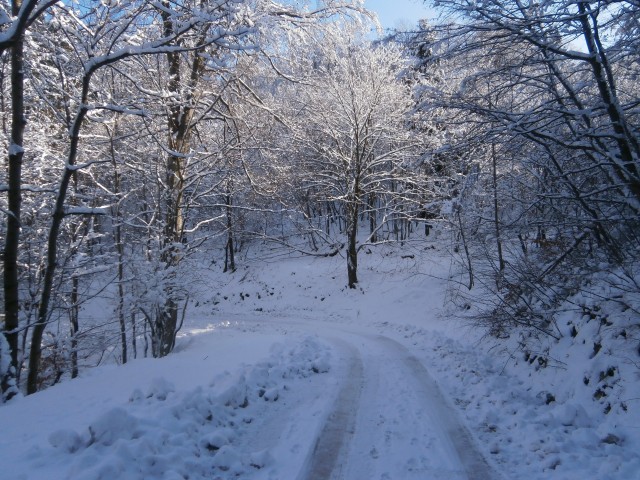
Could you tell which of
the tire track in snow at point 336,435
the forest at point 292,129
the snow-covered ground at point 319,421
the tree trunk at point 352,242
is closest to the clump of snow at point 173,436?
the snow-covered ground at point 319,421

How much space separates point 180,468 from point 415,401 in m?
3.28

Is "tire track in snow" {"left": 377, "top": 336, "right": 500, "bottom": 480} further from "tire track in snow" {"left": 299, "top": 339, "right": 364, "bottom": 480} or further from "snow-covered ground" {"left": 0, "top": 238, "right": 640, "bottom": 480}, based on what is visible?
"tire track in snow" {"left": 299, "top": 339, "right": 364, "bottom": 480}

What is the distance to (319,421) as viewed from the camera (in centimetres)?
493

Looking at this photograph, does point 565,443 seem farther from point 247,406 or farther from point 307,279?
point 307,279

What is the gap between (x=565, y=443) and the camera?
4211 millimetres

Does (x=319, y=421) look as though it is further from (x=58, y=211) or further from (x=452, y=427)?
(x=58, y=211)

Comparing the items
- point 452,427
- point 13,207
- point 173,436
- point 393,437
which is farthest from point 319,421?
point 13,207

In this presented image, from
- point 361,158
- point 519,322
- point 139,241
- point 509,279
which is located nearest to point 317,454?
point 519,322

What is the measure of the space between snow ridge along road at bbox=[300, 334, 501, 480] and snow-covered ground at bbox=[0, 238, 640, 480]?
0.06 ft

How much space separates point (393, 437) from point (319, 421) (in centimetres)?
88

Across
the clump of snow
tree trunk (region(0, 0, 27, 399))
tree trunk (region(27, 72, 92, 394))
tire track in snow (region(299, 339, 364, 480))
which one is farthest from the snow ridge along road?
tree trunk (region(0, 0, 27, 399))

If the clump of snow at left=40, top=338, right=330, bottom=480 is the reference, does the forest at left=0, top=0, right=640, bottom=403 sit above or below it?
above

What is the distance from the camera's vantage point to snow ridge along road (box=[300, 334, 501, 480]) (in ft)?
12.5

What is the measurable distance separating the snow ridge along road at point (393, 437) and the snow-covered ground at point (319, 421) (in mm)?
19
